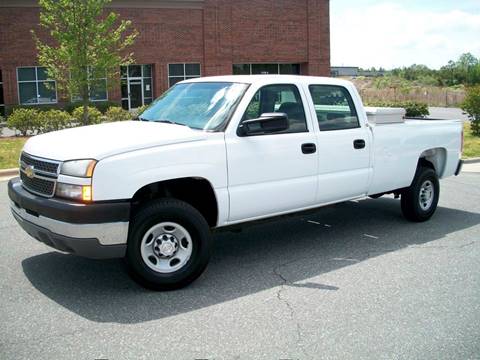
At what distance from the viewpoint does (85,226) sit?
15.6 ft

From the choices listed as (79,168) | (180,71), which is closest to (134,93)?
(180,71)

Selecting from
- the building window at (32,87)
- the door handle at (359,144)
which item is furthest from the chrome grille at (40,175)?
the building window at (32,87)

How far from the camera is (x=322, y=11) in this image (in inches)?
1644

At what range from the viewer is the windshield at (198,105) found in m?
5.75

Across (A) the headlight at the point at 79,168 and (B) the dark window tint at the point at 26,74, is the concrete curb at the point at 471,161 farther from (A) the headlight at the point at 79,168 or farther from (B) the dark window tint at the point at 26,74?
(B) the dark window tint at the point at 26,74

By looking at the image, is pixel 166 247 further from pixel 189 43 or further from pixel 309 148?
pixel 189 43

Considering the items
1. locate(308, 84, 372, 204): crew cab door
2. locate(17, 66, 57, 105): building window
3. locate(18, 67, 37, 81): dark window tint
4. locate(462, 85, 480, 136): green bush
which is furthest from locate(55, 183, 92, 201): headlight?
locate(18, 67, 37, 81): dark window tint

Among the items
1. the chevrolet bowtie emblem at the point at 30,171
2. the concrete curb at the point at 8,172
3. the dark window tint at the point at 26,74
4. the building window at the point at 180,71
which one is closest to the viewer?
the chevrolet bowtie emblem at the point at 30,171

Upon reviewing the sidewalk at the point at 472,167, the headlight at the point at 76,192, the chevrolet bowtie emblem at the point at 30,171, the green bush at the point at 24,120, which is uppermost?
the green bush at the point at 24,120

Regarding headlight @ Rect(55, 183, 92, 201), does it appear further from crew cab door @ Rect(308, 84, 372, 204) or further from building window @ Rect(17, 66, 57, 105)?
building window @ Rect(17, 66, 57, 105)

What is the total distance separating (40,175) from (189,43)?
110 ft

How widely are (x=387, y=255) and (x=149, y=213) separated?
282cm

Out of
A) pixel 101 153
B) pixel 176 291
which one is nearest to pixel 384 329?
pixel 176 291

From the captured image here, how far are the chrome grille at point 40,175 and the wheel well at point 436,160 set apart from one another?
5.13 metres
